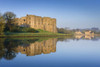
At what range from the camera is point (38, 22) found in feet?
239

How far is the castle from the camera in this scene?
68188 mm

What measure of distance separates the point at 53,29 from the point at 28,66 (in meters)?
76.7

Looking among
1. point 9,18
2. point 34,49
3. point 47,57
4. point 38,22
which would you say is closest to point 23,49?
point 34,49

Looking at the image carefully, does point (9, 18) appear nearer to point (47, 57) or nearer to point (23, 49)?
point (23, 49)

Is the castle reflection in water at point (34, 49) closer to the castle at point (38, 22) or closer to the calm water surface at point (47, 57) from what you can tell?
the calm water surface at point (47, 57)

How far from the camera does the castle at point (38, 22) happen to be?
6819cm

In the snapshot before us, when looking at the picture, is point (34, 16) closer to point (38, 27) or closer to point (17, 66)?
point (38, 27)

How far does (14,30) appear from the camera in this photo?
46.8m

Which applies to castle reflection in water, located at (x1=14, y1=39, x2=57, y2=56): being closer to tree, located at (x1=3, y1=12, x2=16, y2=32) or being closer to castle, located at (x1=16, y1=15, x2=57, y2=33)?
tree, located at (x1=3, y1=12, x2=16, y2=32)

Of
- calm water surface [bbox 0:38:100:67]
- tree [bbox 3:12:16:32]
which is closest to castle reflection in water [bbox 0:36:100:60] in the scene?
calm water surface [bbox 0:38:100:67]

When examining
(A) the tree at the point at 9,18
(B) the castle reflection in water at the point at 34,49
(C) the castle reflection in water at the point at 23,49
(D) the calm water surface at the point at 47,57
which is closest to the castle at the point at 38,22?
(A) the tree at the point at 9,18

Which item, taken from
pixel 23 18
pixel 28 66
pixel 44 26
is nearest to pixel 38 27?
pixel 44 26

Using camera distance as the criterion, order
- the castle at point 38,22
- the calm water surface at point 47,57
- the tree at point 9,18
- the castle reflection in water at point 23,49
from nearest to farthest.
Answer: the calm water surface at point 47,57
the castle reflection in water at point 23,49
the tree at point 9,18
the castle at point 38,22

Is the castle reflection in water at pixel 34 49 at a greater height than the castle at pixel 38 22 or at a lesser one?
lesser
